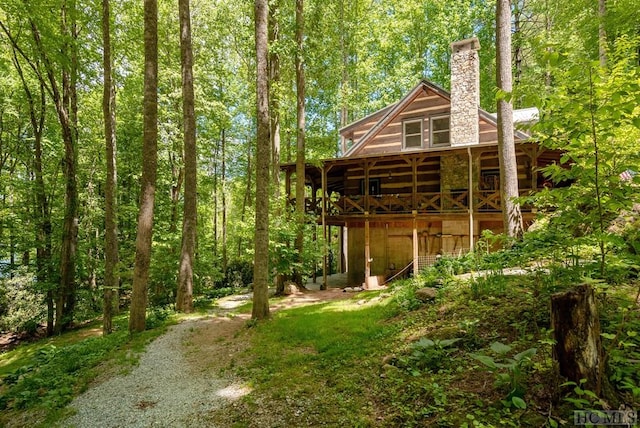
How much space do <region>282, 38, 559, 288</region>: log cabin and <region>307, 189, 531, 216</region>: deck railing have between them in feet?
0.15

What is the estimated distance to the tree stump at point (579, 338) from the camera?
252 centimetres

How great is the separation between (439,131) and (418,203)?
3.88 meters

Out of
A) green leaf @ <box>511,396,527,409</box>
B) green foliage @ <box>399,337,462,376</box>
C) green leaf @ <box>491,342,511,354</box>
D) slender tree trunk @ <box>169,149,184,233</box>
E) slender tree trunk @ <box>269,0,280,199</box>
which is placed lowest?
green foliage @ <box>399,337,462,376</box>

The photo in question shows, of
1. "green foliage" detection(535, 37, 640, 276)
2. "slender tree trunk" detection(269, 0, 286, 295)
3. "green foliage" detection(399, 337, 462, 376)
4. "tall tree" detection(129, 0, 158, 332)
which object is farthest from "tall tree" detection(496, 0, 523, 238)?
"tall tree" detection(129, 0, 158, 332)

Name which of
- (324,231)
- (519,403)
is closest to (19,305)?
(324,231)

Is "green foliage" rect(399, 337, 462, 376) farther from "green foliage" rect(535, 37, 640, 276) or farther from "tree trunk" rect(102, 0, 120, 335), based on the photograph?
"tree trunk" rect(102, 0, 120, 335)

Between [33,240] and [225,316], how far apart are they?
40.9 ft

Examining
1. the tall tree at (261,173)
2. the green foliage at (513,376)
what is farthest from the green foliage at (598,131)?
the tall tree at (261,173)

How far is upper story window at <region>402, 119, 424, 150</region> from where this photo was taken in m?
15.8

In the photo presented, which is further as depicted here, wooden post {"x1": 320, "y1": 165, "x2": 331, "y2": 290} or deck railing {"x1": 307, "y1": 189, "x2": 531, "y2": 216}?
wooden post {"x1": 320, "y1": 165, "x2": 331, "y2": 290}

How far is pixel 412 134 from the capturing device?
16016mm

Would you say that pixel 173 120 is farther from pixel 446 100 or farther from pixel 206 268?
pixel 446 100

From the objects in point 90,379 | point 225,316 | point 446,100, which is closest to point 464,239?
point 446,100

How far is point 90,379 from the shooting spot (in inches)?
232
